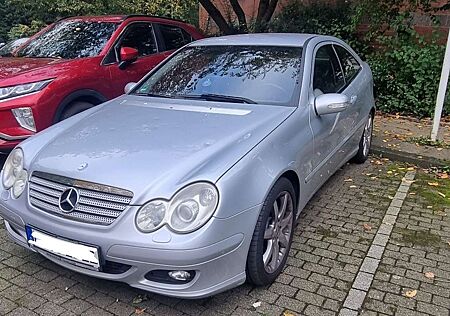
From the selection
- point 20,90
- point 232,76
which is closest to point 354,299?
point 232,76

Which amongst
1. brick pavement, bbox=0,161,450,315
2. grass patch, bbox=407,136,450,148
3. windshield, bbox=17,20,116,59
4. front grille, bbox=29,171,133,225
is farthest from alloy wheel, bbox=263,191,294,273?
grass patch, bbox=407,136,450,148

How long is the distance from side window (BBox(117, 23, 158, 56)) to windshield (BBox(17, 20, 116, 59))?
20 centimetres

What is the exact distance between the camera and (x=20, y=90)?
4449 mm

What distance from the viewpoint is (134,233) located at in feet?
7.38

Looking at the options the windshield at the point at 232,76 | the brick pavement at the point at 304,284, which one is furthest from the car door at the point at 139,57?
the brick pavement at the point at 304,284

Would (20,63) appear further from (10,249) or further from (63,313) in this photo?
(63,313)

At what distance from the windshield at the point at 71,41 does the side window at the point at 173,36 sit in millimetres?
909

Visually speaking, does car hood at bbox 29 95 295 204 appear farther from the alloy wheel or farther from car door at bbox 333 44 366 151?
car door at bbox 333 44 366 151

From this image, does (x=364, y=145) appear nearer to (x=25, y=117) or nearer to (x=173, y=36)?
(x=173, y=36)

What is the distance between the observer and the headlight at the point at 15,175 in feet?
8.91

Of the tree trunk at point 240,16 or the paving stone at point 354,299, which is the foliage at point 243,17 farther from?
the paving stone at point 354,299

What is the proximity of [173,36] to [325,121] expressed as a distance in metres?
3.80

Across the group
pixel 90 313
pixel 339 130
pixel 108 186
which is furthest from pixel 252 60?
pixel 90 313

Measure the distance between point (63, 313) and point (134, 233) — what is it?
764 mm
